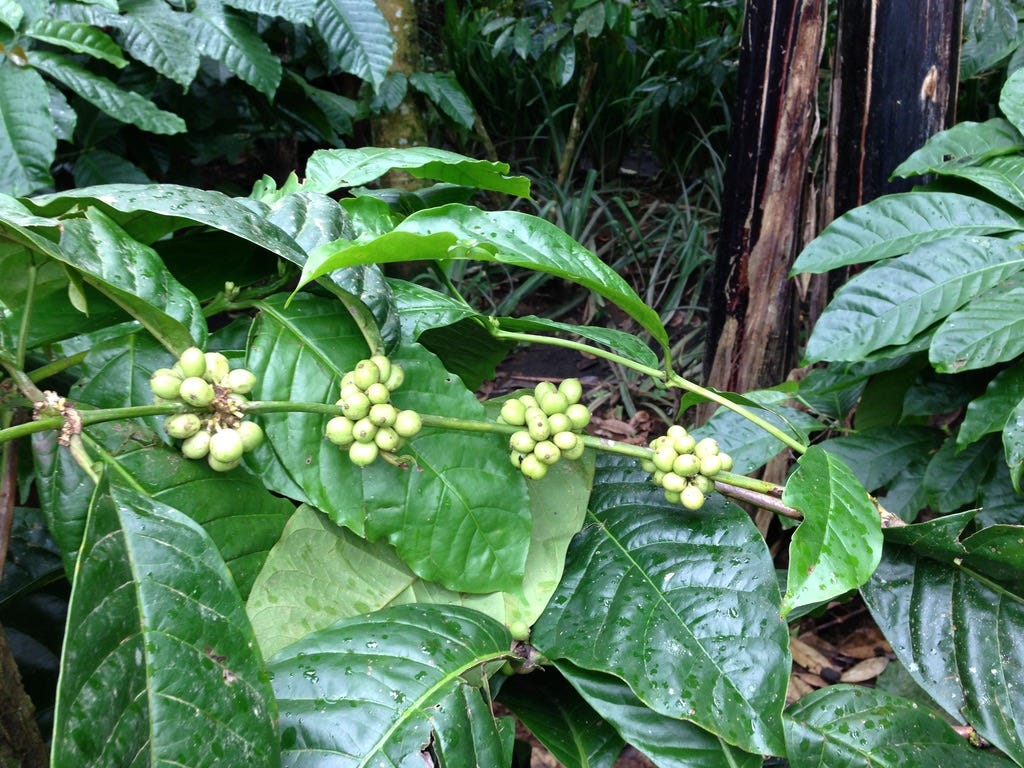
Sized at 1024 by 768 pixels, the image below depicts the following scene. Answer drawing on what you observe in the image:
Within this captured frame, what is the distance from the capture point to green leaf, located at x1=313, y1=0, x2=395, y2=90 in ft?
6.45

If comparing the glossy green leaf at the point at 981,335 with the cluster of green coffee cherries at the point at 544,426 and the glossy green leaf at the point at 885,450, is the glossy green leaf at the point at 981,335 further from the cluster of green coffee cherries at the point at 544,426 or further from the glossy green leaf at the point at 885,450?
the cluster of green coffee cherries at the point at 544,426

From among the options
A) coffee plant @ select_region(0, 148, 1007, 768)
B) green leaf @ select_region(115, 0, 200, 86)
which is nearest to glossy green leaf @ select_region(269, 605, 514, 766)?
coffee plant @ select_region(0, 148, 1007, 768)

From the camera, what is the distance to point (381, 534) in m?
0.63

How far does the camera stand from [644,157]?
3863 mm

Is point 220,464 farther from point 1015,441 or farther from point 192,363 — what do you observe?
point 1015,441

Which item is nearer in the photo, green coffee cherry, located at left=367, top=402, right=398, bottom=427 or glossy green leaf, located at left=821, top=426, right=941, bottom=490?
green coffee cherry, located at left=367, top=402, right=398, bottom=427

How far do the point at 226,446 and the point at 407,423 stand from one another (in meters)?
0.13

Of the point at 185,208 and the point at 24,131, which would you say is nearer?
the point at 185,208

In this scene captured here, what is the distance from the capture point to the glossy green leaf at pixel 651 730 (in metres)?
0.63

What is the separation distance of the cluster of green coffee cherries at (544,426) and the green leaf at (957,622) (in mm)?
311

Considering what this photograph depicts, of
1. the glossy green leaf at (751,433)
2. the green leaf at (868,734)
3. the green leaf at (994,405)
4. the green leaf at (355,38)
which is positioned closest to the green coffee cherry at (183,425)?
the green leaf at (868,734)

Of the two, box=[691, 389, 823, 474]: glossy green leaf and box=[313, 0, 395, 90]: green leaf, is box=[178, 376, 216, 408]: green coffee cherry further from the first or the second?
box=[313, 0, 395, 90]: green leaf

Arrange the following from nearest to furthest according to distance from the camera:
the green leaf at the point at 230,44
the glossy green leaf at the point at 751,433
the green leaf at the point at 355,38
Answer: the glossy green leaf at the point at 751,433, the green leaf at the point at 230,44, the green leaf at the point at 355,38

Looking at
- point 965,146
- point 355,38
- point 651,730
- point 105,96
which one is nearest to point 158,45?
point 105,96
